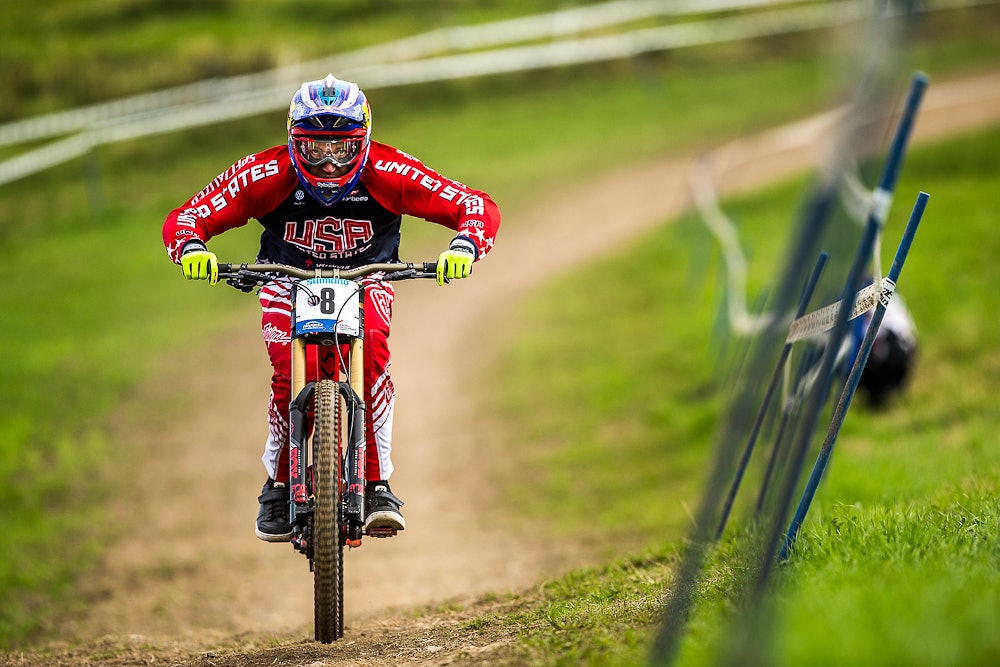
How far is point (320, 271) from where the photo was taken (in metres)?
5.68

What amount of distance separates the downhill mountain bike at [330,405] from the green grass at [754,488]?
98 cm

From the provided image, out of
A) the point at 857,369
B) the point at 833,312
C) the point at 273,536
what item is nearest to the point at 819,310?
the point at 833,312

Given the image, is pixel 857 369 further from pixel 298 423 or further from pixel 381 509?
pixel 298 423

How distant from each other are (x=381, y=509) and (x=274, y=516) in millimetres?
578

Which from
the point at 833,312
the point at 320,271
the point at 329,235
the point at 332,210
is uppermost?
the point at 332,210

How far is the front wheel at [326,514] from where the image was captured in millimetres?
5309

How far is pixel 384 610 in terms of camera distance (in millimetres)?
7211

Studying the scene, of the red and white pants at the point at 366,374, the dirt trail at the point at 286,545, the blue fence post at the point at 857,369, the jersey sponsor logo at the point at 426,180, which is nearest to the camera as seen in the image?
the blue fence post at the point at 857,369

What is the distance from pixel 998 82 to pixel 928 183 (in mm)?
9718

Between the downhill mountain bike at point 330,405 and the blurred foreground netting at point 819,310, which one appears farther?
the downhill mountain bike at point 330,405

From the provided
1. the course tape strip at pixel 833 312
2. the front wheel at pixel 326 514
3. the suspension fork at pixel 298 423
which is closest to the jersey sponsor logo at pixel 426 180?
the suspension fork at pixel 298 423

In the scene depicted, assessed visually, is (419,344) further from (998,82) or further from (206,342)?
(998,82)

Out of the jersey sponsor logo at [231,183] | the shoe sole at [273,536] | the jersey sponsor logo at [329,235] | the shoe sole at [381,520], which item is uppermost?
the jersey sponsor logo at [231,183]

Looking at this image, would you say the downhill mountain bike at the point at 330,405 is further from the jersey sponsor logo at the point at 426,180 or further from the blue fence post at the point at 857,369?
the blue fence post at the point at 857,369
